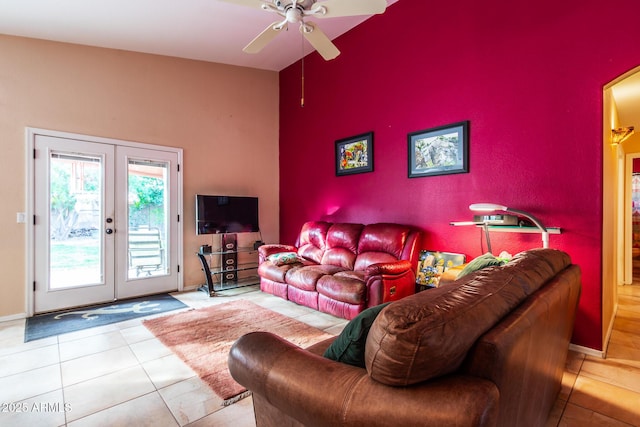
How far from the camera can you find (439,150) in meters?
3.50

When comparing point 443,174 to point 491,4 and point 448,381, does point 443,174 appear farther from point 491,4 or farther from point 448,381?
point 448,381

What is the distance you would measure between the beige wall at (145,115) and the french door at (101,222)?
0.53 feet

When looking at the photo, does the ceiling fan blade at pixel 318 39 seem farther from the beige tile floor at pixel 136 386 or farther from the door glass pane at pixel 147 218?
the door glass pane at pixel 147 218

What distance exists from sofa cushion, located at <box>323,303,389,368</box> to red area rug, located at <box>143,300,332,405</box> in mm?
1192

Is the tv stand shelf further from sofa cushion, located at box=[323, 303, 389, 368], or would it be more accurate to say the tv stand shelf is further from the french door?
sofa cushion, located at box=[323, 303, 389, 368]

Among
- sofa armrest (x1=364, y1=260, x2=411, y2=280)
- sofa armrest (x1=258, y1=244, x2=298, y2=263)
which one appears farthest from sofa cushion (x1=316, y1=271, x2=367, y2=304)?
sofa armrest (x1=258, y1=244, x2=298, y2=263)

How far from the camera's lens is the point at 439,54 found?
11.5 feet

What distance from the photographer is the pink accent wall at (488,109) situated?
258 cm

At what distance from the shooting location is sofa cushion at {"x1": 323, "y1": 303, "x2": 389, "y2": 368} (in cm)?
112

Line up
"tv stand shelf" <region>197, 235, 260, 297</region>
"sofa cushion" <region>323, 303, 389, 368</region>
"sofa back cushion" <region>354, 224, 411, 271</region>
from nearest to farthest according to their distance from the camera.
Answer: "sofa cushion" <region>323, 303, 389, 368</region> < "sofa back cushion" <region>354, 224, 411, 271</region> < "tv stand shelf" <region>197, 235, 260, 297</region>

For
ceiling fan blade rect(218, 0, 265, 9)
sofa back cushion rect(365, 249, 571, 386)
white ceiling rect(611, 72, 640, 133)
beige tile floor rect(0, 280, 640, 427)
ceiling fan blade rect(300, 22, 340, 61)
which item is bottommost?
beige tile floor rect(0, 280, 640, 427)

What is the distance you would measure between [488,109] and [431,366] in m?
3.01

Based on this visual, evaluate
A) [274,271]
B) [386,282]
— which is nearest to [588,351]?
[386,282]

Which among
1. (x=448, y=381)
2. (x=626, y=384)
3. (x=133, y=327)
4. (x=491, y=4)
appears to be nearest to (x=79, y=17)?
(x=133, y=327)
